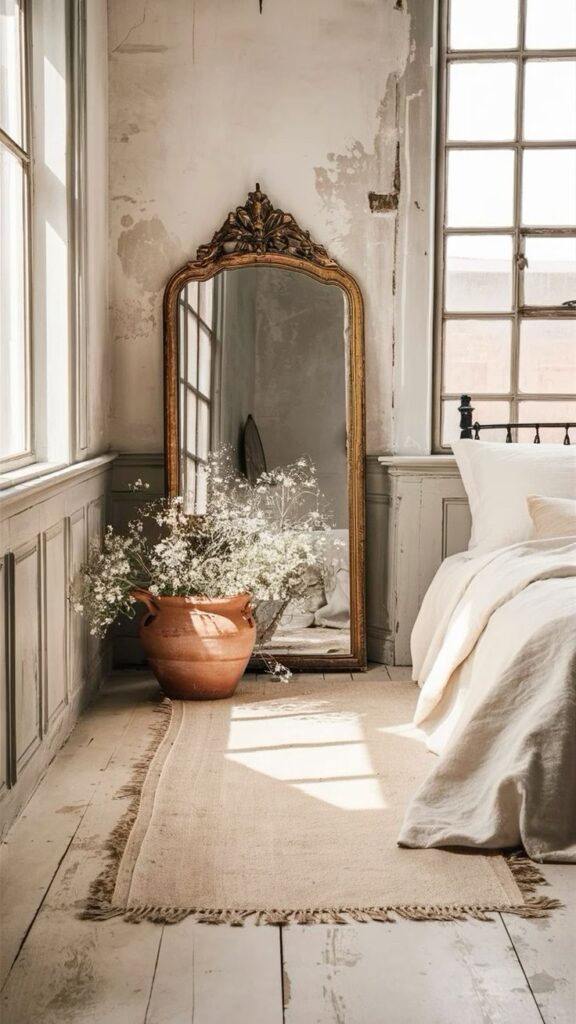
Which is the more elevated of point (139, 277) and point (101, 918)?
point (139, 277)

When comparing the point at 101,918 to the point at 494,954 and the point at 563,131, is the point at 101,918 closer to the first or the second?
the point at 494,954

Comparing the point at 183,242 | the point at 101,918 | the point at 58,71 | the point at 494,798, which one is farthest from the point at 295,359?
the point at 101,918

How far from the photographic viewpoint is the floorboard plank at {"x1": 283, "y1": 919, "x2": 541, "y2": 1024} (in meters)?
2.01

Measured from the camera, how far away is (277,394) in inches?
185

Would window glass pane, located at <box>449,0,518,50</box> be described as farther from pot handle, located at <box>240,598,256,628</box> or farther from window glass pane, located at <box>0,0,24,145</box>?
pot handle, located at <box>240,598,256,628</box>

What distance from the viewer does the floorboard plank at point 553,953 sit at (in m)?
2.04

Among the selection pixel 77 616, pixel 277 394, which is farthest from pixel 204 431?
pixel 77 616

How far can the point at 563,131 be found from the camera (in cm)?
488

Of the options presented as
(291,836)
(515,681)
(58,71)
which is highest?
(58,71)

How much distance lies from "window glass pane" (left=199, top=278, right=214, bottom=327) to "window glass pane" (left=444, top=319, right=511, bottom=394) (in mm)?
1054

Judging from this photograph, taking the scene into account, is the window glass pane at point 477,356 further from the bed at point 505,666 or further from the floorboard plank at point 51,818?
the floorboard plank at point 51,818

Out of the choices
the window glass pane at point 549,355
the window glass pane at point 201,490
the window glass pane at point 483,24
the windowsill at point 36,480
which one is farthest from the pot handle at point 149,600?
the window glass pane at point 483,24

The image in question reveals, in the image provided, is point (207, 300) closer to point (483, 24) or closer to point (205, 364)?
point (205, 364)

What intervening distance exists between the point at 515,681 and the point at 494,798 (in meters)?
0.35
